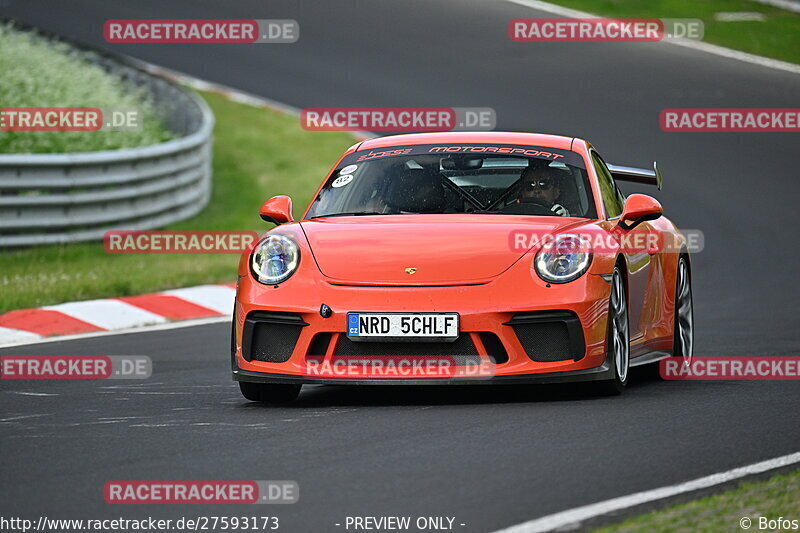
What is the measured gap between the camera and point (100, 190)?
15.1 metres

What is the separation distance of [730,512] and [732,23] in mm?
21922

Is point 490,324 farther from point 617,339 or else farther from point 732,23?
point 732,23

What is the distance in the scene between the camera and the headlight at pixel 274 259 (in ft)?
24.6

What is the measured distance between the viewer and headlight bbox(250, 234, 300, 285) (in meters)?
7.50

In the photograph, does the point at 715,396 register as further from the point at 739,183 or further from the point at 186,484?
the point at 739,183

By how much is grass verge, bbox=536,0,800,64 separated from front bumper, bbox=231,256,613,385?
58.1 ft

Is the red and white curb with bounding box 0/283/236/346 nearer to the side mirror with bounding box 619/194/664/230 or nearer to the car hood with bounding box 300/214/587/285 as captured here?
the car hood with bounding box 300/214/587/285

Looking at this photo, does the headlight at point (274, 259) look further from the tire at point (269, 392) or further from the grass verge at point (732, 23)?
the grass verge at point (732, 23)

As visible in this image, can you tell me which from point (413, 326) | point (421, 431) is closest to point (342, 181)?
point (413, 326)

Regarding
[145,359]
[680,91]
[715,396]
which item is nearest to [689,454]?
[715,396]

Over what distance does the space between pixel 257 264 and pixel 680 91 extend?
16.0 m

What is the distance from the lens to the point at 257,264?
25.0ft

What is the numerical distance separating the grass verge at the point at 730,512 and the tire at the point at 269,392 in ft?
9.64

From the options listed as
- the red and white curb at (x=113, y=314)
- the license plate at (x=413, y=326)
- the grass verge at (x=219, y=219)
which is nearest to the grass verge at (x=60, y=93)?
the grass verge at (x=219, y=219)
